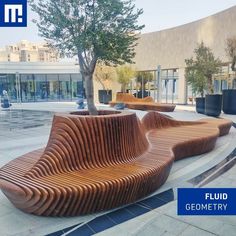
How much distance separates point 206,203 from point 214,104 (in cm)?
1169

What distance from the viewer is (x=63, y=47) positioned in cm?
525

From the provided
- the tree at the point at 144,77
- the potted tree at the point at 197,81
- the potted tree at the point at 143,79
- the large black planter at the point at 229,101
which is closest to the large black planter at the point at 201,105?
the potted tree at the point at 197,81

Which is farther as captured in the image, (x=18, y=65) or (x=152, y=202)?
(x=18, y=65)

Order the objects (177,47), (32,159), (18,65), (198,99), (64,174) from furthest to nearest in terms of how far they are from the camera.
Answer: (18,65) → (177,47) → (198,99) → (32,159) → (64,174)

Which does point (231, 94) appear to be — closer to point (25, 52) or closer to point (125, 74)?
point (125, 74)

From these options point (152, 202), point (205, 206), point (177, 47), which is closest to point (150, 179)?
point (152, 202)

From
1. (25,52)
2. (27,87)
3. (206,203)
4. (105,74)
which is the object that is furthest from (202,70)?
(25,52)

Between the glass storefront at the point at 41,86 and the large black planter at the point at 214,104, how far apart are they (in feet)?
67.0

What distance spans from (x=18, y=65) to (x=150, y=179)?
30.4m

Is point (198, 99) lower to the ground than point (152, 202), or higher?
higher

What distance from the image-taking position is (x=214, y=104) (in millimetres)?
14258

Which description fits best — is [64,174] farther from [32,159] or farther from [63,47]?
[63,47]

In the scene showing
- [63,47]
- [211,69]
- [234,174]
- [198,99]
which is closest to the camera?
[234,174]

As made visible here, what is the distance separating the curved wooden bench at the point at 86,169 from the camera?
3246 mm
